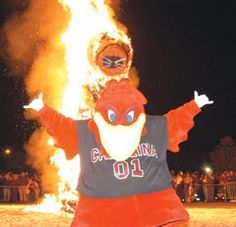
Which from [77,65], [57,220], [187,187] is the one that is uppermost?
[77,65]

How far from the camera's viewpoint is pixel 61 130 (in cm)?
586

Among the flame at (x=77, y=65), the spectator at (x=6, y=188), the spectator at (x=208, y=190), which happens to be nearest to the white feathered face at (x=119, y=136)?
the flame at (x=77, y=65)

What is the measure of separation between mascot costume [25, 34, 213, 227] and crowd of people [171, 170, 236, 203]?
529 inches

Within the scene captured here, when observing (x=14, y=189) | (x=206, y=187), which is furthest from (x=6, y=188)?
(x=206, y=187)

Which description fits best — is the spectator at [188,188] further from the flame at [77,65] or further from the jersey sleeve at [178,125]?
the jersey sleeve at [178,125]

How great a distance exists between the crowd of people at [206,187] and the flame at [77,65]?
5.82 m

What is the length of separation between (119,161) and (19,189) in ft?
49.7

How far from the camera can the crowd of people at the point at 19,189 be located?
2033cm

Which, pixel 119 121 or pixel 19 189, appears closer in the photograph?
pixel 119 121

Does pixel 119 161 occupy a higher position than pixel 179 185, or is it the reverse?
pixel 179 185

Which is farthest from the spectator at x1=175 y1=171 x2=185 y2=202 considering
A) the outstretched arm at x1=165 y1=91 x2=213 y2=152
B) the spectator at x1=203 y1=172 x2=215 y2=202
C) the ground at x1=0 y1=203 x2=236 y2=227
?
the outstretched arm at x1=165 y1=91 x2=213 y2=152

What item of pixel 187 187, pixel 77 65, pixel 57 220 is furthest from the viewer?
pixel 187 187

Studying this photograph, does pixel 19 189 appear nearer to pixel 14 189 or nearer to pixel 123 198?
pixel 14 189

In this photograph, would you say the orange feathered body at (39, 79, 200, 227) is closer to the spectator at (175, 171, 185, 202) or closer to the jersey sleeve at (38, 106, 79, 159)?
the jersey sleeve at (38, 106, 79, 159)
